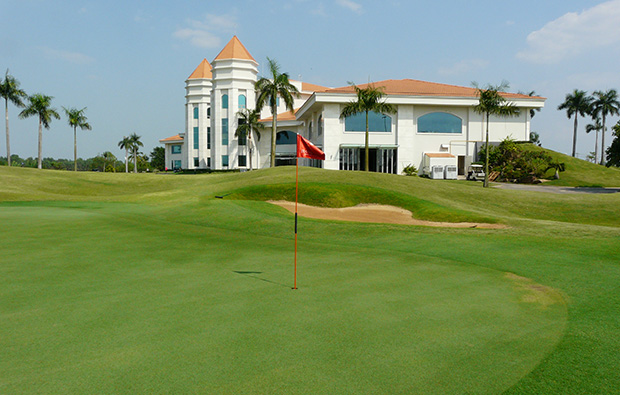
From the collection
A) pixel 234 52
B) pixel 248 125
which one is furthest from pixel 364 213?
pixel 234 52

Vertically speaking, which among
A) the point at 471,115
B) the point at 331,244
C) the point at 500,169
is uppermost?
the point at 471,115

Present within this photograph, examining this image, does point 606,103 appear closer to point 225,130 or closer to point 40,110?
point 225,130

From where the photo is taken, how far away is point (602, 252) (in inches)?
466

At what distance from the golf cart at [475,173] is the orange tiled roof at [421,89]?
1025 cm

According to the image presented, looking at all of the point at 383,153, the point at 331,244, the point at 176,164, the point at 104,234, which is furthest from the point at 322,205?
the point at 176,164

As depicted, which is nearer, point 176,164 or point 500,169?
point 500,169

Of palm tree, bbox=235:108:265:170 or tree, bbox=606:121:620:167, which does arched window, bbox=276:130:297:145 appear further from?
tree, bbox=606:121:620:167

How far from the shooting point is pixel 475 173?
52.8 m

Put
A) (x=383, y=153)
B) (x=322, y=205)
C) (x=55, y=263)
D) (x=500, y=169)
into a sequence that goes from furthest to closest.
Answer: (x=383, y=153), (x=500, y=169), (x=322, y=205), (x=55, y=263)

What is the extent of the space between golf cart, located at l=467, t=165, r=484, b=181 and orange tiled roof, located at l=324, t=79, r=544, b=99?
1025 cm

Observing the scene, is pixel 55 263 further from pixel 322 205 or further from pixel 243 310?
pixel 322 205

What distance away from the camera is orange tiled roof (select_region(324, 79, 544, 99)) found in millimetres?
56906

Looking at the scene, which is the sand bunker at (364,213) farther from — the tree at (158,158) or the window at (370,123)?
the tree at (158,158)

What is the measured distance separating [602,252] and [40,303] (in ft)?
44.2
